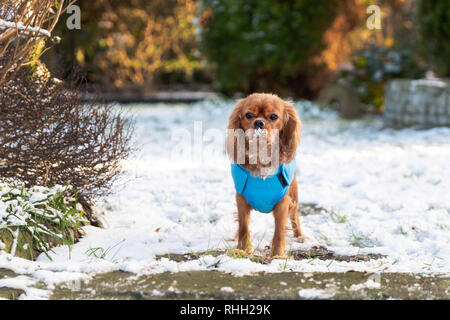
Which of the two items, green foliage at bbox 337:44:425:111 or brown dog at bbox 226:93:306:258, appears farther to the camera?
green foliage at bbox 337:44:425:111

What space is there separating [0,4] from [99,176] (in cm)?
128

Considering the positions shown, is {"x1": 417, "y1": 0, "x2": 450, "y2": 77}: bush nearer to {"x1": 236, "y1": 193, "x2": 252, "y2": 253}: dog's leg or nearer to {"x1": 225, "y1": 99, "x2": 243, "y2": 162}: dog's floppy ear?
{"x1": 225, "y1": 99, "x2": 243, "y2": 162}: dog's floppy ear

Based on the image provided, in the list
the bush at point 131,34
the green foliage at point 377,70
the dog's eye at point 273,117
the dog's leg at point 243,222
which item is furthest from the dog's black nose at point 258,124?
the bush at point 131,34

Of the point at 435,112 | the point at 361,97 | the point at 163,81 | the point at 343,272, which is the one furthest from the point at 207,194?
the point at 163,81

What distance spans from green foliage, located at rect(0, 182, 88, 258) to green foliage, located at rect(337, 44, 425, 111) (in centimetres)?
922

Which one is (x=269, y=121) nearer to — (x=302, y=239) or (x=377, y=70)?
(x=302, y=239)

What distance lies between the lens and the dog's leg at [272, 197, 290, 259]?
3539mm

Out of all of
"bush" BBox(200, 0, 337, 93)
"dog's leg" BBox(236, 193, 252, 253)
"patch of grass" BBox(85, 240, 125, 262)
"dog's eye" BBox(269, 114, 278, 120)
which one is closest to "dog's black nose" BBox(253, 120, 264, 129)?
"dog's eye" BBox(269, 114, 278, 120)

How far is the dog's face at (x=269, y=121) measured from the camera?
3.45 meters

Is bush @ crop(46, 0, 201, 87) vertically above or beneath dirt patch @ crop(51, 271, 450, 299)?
above

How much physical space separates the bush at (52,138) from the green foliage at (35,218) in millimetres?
164

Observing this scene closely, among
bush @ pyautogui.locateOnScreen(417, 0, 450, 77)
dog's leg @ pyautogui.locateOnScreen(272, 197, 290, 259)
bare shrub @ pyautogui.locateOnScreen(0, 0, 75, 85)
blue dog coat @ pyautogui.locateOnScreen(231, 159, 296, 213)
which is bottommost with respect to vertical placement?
dog's leg @ pyautogui.locateOnScreen(272, 197, 290, 259)

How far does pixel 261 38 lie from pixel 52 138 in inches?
370

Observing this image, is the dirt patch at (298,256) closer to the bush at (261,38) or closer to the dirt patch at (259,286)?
the dirt patch at (259,286)
